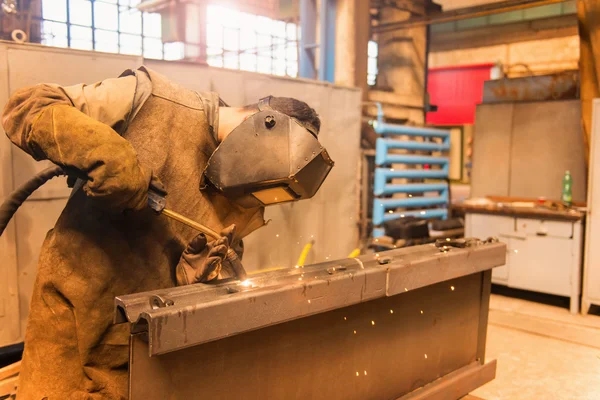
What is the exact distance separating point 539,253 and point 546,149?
3.44ft

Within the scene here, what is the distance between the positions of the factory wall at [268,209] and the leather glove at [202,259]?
114 centimetres

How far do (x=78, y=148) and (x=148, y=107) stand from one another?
31cm

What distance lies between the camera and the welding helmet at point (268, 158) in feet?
4.58

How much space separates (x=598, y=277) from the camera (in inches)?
142

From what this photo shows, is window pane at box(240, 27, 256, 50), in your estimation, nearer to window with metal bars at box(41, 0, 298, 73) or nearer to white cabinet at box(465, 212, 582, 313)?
window with metal bars at box(41, 0, 298, 73)

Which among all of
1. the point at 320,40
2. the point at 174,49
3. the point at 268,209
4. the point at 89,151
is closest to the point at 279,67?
the point at 174,49

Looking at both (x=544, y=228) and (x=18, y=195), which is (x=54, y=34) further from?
(x=544, y=228)

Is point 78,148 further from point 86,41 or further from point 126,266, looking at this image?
point 86,41

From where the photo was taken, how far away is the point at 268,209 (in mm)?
3010

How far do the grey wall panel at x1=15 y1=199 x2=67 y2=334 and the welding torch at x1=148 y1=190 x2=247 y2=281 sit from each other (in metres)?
1.10

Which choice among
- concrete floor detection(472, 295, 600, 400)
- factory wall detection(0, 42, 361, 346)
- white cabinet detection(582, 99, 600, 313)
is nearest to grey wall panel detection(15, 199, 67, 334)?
factory wall detection(0, 42, 361, 346)

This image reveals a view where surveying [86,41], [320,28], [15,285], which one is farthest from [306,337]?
[86,41]

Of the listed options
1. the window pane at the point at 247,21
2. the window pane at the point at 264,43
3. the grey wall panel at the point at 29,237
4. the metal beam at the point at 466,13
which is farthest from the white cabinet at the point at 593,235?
the window pane at the point at 247,21

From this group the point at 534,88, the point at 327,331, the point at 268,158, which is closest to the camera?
the point at 268,158
